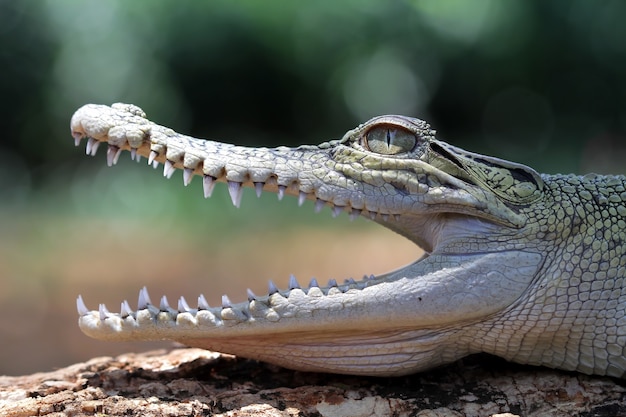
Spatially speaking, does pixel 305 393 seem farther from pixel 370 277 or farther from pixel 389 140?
pixel 389 140

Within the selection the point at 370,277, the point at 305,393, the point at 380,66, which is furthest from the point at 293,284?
the point at 380,66

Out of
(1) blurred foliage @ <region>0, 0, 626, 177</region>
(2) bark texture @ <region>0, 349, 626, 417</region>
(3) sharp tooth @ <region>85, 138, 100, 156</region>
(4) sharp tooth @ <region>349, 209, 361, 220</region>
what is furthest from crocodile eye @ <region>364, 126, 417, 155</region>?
(1) blurred foliage @ <region>0, 0, 626, 177</region>

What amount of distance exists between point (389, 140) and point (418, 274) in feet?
2.02

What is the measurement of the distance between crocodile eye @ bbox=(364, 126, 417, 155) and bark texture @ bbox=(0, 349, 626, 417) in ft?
3.32

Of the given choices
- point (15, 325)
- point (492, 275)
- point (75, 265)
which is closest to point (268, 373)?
point (492, 275)

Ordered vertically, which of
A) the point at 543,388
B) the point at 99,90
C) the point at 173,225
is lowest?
the point at 543,388

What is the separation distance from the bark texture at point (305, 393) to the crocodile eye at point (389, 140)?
3.32ft

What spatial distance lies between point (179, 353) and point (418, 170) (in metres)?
1.58

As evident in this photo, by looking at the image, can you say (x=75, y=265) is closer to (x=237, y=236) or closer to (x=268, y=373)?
(x=237, y=236)

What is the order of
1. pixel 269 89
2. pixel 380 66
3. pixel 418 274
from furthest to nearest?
pixel 269 89 → pixel 380 66 → pixel 418 274

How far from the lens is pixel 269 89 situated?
1670cm

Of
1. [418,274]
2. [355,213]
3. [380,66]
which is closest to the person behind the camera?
[418,274]

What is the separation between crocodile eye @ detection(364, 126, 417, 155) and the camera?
292 centimetres

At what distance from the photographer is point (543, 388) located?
279 cm
